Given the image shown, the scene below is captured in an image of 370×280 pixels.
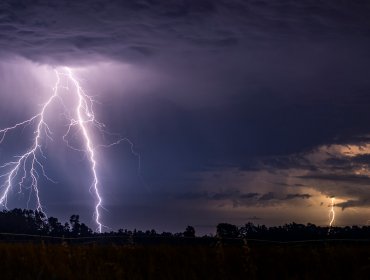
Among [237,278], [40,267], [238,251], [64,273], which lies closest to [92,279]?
[64,273]

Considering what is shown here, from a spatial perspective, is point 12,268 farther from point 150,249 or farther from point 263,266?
point 263,266

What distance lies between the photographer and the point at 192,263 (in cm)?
1180

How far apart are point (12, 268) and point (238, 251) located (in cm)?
471

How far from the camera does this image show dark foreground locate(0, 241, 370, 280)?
1088cm

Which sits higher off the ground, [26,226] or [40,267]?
[26,226]

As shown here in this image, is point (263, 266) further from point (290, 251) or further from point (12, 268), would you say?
point (12, 268)

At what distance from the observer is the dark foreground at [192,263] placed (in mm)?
10883

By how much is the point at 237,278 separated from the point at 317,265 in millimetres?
1645

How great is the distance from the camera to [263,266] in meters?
11.5

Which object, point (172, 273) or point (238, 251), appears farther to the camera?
point (238, 251)

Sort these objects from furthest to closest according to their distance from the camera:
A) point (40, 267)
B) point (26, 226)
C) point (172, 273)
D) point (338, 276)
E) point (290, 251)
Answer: point (26, 226)
point (290, 251)
point (40, 267)
point (172, 273)
point (338, 276)

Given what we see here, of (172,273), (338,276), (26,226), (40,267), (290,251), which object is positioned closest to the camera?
(338,276)

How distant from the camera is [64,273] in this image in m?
11.3

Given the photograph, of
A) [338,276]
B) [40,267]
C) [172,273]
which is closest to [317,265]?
[338,276]
